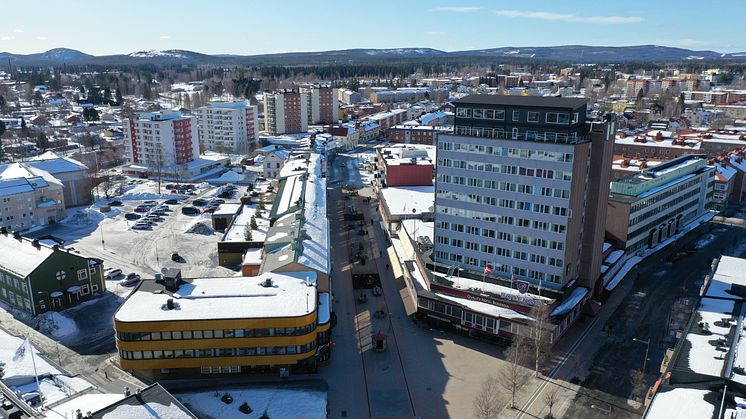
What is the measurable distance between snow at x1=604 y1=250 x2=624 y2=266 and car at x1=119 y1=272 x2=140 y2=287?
4536 cm

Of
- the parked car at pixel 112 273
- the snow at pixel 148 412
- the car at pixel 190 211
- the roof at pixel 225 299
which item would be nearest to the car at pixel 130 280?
the parked car at pixel 112 273

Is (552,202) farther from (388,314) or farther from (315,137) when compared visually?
(315,137)

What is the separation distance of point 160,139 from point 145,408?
285ft

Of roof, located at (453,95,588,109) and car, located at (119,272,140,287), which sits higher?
roof, located at (453,95,588,109)

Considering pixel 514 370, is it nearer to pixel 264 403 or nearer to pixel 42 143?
pixel 264 403

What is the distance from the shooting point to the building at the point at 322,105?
544 ft

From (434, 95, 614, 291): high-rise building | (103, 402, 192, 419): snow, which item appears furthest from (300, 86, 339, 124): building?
(103, 402, 192, 419): snow

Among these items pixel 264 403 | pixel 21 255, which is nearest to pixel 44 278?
pixel 21 255

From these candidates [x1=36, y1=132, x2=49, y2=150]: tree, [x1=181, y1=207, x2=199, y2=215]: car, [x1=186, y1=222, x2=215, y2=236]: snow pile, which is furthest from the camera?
[x1=36, y1=132, x2=49, y2=150]: tree

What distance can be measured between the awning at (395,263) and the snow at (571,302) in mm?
16664

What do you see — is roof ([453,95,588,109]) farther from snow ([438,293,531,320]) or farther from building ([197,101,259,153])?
building ([197,101,259,153])

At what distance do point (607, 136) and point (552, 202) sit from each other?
740cm

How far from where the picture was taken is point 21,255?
160 feet

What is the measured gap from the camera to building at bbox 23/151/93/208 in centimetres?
8012
